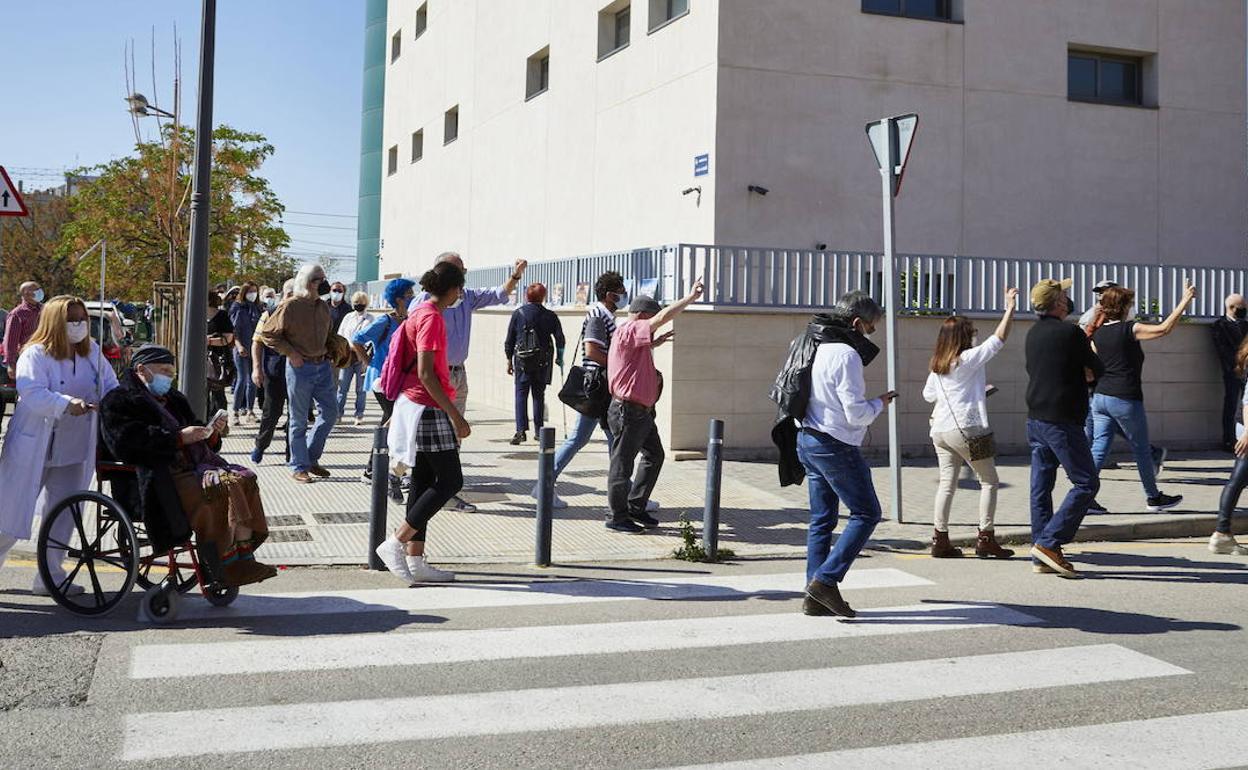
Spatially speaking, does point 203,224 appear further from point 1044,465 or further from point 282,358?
point 1044,465

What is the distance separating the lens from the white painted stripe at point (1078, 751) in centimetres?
439

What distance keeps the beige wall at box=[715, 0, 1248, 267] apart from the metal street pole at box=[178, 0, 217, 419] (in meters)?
6.90

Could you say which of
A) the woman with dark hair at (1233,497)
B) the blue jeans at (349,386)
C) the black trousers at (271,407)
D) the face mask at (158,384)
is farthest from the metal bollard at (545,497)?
the blue jeans at (349,386)

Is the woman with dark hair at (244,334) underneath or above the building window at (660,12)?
underneath

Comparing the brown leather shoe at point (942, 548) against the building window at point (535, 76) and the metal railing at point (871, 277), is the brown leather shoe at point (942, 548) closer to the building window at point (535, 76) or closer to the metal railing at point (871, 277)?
the metal railing at point (871, 277)

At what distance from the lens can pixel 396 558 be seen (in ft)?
24.2

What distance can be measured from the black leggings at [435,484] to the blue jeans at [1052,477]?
3.75 metres

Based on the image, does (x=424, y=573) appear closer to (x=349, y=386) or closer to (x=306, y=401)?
(x=306, y=401)

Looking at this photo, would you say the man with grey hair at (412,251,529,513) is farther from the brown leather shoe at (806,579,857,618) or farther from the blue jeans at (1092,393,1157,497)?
the blue jeans at (1092,393,1157,497)

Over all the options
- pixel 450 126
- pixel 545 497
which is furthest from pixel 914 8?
pixel 450 126

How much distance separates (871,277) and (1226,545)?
583 cm

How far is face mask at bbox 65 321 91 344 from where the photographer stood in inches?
268

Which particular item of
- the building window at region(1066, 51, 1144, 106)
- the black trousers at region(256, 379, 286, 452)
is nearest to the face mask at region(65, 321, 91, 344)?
the black trousers at region(256, 379, 286, 452)

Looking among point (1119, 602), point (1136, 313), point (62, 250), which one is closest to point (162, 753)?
point (1119, 602)
